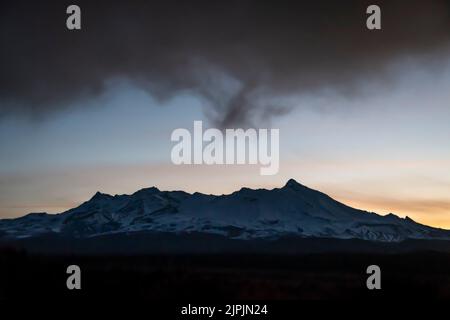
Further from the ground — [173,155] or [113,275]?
[173,155]

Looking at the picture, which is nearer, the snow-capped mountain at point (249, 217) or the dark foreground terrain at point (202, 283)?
the dark foreground terrain at point (202, 283)

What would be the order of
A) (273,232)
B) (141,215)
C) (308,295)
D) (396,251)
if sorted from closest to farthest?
1. (308,295)
2. (396,251)
3. (273,232)
4. (141,215)

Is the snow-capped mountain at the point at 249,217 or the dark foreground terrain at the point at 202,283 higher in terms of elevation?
the snow-capped mountain at the point at 249,217

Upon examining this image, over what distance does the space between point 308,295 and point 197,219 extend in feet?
134

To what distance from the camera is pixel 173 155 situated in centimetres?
1552

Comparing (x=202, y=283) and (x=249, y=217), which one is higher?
(x=249, y=217)

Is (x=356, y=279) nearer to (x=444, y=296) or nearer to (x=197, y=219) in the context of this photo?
(x=444, y=296)

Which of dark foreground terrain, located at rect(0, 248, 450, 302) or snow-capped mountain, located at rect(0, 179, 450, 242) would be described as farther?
snow-capped mountain, located at rect(0, 179, 450, 242)

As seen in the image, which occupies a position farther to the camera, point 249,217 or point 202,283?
point 249,217

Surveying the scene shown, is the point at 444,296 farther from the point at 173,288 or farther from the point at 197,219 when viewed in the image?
the point at 197,219

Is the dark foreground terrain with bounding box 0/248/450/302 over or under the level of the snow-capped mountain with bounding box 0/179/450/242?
under

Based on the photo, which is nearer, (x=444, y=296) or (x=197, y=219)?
(x=444, y=296)
